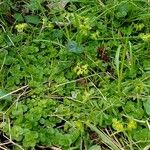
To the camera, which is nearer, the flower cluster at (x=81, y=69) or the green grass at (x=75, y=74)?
the green grass at (x=75, y=74)

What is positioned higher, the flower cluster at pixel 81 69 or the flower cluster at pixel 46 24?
the flower cluster at pixel 46 24

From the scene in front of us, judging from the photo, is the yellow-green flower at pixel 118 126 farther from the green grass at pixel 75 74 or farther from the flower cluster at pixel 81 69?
the flower cluster at pixel 81 69

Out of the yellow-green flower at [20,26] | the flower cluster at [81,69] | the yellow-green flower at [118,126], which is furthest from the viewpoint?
the yellow-green flower at [20,26]

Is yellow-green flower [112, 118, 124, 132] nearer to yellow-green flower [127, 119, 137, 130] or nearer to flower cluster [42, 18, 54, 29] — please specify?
yellow-green flower [127, 119, 137, 130]

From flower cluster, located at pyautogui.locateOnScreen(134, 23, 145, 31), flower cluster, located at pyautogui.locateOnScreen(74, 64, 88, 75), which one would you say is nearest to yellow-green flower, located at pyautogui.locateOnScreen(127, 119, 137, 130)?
flower cluster, located at pyautogui.locateOnScreen(74, 64, 88, 75)

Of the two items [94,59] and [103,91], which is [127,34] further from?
[103,91]

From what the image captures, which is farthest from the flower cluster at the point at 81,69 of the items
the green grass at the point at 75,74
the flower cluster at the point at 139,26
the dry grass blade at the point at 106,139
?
the flower cluster at the point at 139,26

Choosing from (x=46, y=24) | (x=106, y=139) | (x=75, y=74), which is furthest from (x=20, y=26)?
(x=106, y=139)

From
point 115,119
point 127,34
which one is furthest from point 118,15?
point 115,119
